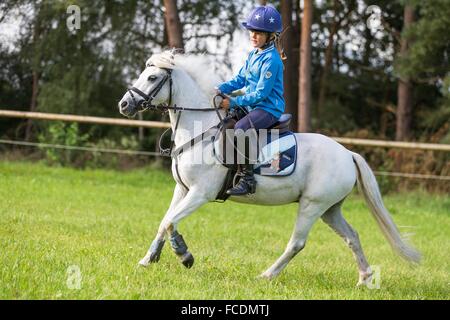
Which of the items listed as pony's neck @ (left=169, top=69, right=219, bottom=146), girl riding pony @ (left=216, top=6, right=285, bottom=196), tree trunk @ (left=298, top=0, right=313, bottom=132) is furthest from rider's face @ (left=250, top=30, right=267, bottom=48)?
tree trunk @ (left=298, top=0, right=313, bottom=132)

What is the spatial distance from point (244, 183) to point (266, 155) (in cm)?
36

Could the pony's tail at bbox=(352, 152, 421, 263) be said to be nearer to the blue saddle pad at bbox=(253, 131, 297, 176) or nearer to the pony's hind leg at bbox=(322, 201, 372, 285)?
the pony's hind leg at bbox=(322, 201, 372, 285)

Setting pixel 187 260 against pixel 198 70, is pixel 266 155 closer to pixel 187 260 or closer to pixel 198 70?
pixel 198 70

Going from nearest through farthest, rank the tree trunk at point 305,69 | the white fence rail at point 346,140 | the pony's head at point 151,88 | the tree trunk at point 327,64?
the pony's head at point 151,88 < the white fence rail at point 346,140 < the tree trunk at point 305,69 < the tree trunk at point 327,64

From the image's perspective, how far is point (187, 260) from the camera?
6.29 metres

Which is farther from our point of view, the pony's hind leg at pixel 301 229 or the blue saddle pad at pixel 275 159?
the pony's hind leg at pixel 301 229

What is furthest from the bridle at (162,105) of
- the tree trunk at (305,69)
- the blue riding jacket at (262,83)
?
the tree trunk at (305,69)

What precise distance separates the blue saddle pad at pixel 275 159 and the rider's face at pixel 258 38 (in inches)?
34.7

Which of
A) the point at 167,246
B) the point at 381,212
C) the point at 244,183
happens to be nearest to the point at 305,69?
the point at 167,246

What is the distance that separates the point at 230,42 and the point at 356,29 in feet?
15.5

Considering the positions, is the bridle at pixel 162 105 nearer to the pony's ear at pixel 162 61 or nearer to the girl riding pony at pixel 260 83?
the pony's ear at pixel 162 61

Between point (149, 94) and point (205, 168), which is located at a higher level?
point (149, 94)

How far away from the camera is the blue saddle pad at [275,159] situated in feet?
20.9

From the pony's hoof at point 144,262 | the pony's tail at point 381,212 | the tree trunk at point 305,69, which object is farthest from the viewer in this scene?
the tree trunk at point 305,69
